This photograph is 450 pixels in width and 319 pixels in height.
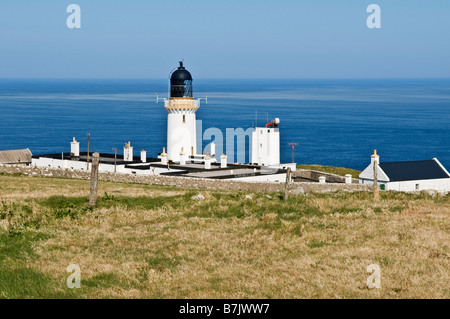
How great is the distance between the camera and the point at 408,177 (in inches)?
1718

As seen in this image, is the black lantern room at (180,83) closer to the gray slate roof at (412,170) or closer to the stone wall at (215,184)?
the stone wall at (215,184)

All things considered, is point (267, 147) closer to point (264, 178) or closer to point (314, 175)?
point (314, 175)

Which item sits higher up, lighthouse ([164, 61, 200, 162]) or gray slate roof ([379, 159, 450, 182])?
lighthouse ([164, 61, 200, 162])

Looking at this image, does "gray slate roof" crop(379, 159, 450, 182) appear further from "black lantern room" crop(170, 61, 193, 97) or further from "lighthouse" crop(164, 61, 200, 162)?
"black lantern room" crop(170, 61, 193, 97)

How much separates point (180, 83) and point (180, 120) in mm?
3048

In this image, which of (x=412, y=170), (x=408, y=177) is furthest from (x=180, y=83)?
(x=408, y=177)

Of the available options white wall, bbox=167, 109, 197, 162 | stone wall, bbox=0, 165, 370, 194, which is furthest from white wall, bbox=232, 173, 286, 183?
white wall, bbox=167, 109, 197, 162

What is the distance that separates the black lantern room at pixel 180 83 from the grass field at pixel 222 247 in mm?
25632

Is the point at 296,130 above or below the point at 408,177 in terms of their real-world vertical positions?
below

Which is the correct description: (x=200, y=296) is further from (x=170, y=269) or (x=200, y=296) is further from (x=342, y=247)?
(x=342, y=247)

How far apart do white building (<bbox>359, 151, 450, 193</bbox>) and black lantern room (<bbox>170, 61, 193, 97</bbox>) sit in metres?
15.3

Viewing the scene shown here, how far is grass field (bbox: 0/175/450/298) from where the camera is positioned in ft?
47.0

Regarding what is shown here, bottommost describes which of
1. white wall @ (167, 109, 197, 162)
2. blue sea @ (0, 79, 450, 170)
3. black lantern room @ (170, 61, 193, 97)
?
blue sea @ (0, 79, 450, 170)

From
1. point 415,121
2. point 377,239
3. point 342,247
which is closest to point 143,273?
point 342,247
